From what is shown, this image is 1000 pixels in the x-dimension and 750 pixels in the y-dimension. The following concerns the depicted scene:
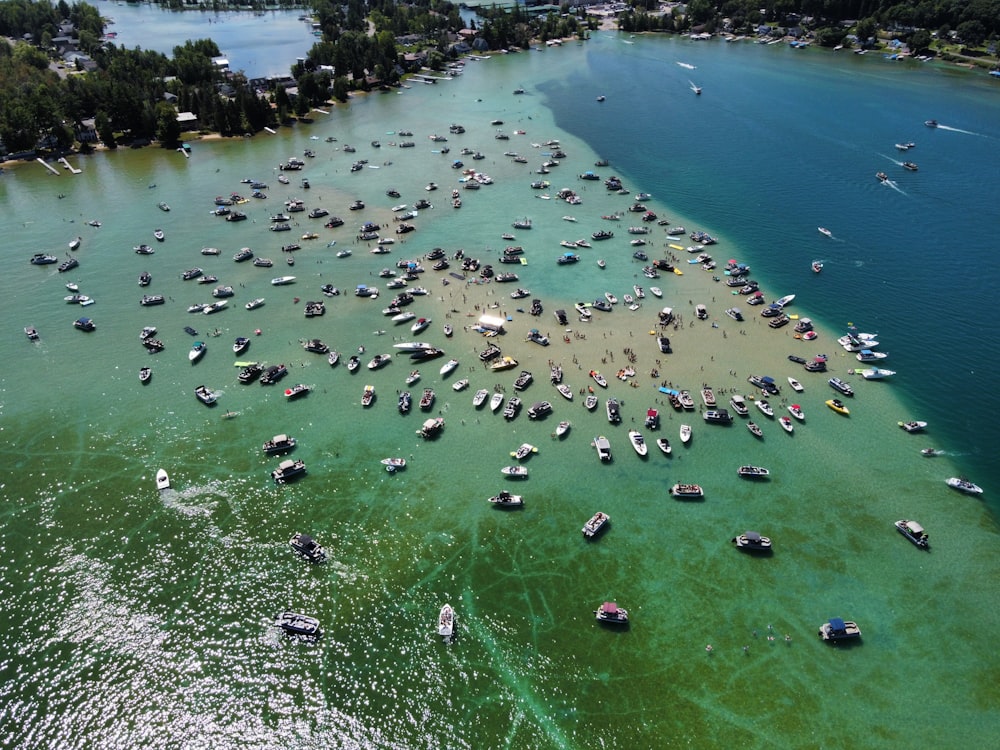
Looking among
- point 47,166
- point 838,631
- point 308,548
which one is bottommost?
point 838,631

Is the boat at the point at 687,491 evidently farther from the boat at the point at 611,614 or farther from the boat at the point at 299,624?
the boat at the point at 299,624

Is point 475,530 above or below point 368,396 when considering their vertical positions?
below

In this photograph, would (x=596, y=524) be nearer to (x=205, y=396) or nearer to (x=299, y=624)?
(x=299, y=624)

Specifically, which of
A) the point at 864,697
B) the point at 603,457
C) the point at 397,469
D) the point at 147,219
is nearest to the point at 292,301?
the point at 397,469

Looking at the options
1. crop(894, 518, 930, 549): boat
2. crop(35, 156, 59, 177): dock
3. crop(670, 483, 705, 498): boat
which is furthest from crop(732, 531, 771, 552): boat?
crop(35, 156, 59, 177): dock

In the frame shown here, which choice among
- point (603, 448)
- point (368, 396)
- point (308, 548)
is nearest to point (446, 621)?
point (308, 548)

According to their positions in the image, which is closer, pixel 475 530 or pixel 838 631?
pixel 838 631

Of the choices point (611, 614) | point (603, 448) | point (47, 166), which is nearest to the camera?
point (611, 614)

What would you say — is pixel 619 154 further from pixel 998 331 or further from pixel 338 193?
pixel 998 331

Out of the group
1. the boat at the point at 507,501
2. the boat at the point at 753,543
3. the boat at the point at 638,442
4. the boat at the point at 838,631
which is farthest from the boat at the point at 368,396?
the boat at the point at 838,631
